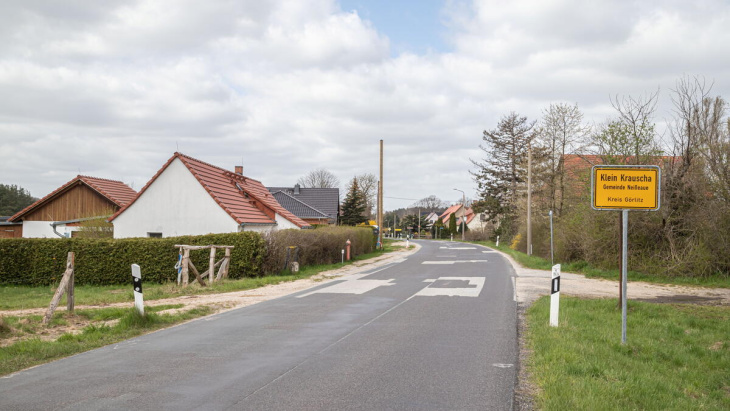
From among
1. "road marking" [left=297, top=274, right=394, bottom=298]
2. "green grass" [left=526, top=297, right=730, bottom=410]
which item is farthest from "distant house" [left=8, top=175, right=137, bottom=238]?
"green grass" [left=526, top=297, right=730, bottom=410]

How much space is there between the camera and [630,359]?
7543 mm

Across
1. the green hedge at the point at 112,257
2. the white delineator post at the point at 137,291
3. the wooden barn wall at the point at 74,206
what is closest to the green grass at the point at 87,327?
the white delineator post at the point at 137,291

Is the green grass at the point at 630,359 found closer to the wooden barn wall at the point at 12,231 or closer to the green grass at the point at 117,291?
the green grass at the point at 117,291

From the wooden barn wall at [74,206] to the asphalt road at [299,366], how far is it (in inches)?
1055

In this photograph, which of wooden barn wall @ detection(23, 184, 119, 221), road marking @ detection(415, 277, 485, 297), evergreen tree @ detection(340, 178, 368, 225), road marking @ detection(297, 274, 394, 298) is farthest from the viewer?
evergreen tree @ detection(340, 178, 368, 225)

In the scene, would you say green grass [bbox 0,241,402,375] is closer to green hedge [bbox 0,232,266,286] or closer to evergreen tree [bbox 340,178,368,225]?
green hedge [bbox 0,232,266,286]

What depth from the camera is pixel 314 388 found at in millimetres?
5812

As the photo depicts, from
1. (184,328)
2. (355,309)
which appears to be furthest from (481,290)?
(184,328)

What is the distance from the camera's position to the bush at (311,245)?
21.0 metres

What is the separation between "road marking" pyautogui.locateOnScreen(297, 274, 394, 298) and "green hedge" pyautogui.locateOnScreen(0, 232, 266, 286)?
3736 millimetres

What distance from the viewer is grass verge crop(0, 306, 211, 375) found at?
7449mm

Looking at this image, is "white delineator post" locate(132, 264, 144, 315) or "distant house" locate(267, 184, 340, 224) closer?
"white delineator post" locate(132, 264, 144, 315)

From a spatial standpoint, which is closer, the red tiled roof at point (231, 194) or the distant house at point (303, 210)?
the red tiled roof at point (231, 194)

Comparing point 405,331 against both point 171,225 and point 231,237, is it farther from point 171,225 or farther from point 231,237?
point 171,225
